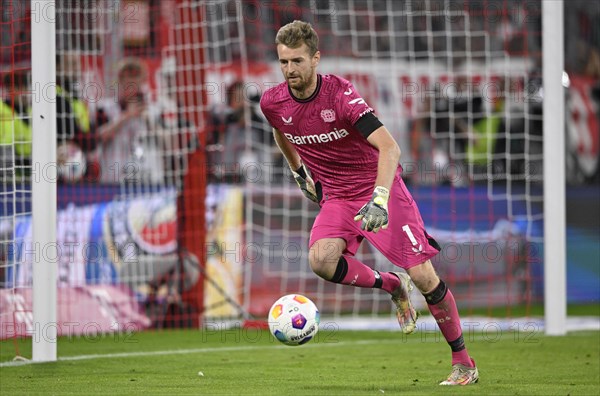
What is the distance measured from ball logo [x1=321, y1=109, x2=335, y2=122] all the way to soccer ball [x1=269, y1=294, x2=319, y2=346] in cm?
122

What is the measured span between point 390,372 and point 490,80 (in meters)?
8.85

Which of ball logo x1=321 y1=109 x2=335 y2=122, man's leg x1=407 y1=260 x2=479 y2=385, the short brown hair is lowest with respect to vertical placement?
man's leg x1=407 y1=260 x2=479 y2=385

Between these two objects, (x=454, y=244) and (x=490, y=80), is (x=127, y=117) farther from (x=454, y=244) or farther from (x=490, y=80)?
(x=490, y=80)

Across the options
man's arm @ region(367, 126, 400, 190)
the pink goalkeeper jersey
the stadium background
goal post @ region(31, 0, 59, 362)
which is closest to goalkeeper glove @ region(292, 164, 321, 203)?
the pink goalkeeper jersey

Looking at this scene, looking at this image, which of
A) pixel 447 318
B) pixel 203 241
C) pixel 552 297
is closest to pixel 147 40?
pixel 203 241

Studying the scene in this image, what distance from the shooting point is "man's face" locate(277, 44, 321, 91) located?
6852mm

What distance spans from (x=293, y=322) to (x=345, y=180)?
111 cm

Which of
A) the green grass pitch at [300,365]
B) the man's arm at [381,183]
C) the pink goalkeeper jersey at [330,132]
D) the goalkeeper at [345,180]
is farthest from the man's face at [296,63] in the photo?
the green grass pitch at [300,365]

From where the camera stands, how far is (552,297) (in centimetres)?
1066

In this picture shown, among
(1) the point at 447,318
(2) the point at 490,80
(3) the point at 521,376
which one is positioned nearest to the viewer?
(1) the point at 447,318

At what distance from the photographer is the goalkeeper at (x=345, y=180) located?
22.6 ft

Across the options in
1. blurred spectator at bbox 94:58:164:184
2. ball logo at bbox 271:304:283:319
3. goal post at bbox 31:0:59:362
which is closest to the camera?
ball logo at bbox 271:304:283:319

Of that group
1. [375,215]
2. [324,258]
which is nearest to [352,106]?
[375,215]

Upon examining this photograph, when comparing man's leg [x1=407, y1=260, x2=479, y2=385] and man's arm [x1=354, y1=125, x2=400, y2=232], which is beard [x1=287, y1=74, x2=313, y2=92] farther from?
man's leg [x1=407, y1=260, x2=479, y2=385]
